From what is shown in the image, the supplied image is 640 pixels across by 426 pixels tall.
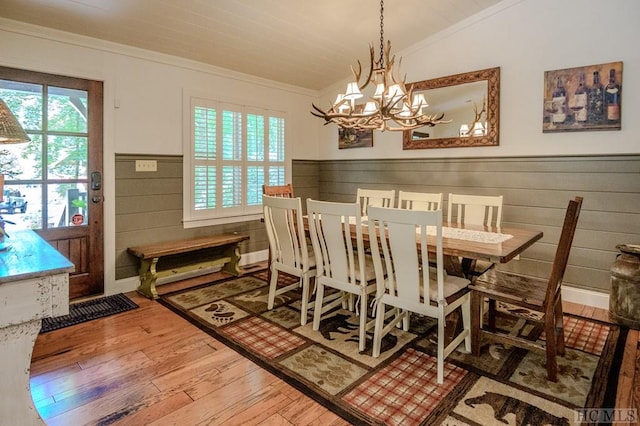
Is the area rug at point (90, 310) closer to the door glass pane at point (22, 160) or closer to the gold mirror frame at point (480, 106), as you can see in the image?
the door glass pane at point (22, 160)

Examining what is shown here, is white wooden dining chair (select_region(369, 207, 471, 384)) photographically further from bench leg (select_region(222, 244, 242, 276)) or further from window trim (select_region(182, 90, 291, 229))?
window trim (select_region(182, 90, 291, 229))

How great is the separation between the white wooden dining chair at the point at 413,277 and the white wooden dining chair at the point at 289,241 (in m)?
0.67

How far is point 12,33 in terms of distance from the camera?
2.87 metres

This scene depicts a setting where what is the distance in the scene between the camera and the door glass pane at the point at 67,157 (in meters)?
3.16

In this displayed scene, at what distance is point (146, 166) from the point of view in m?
3.68

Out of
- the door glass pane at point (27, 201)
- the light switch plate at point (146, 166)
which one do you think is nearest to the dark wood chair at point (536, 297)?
the light switch plate at point (146, 166)

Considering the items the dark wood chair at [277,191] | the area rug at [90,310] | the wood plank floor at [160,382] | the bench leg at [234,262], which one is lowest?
the wood plank floor at [160,382]

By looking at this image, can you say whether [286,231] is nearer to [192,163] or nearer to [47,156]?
[192,163]

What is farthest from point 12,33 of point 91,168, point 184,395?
point 184,395

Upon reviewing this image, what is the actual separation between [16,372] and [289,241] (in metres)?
1.76

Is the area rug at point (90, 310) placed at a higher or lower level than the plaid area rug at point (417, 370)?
higher

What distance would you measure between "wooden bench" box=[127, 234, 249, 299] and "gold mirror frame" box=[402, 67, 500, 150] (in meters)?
2.44

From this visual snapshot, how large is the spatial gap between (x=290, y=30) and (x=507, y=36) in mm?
2087

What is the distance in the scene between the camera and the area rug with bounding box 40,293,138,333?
2869mm
